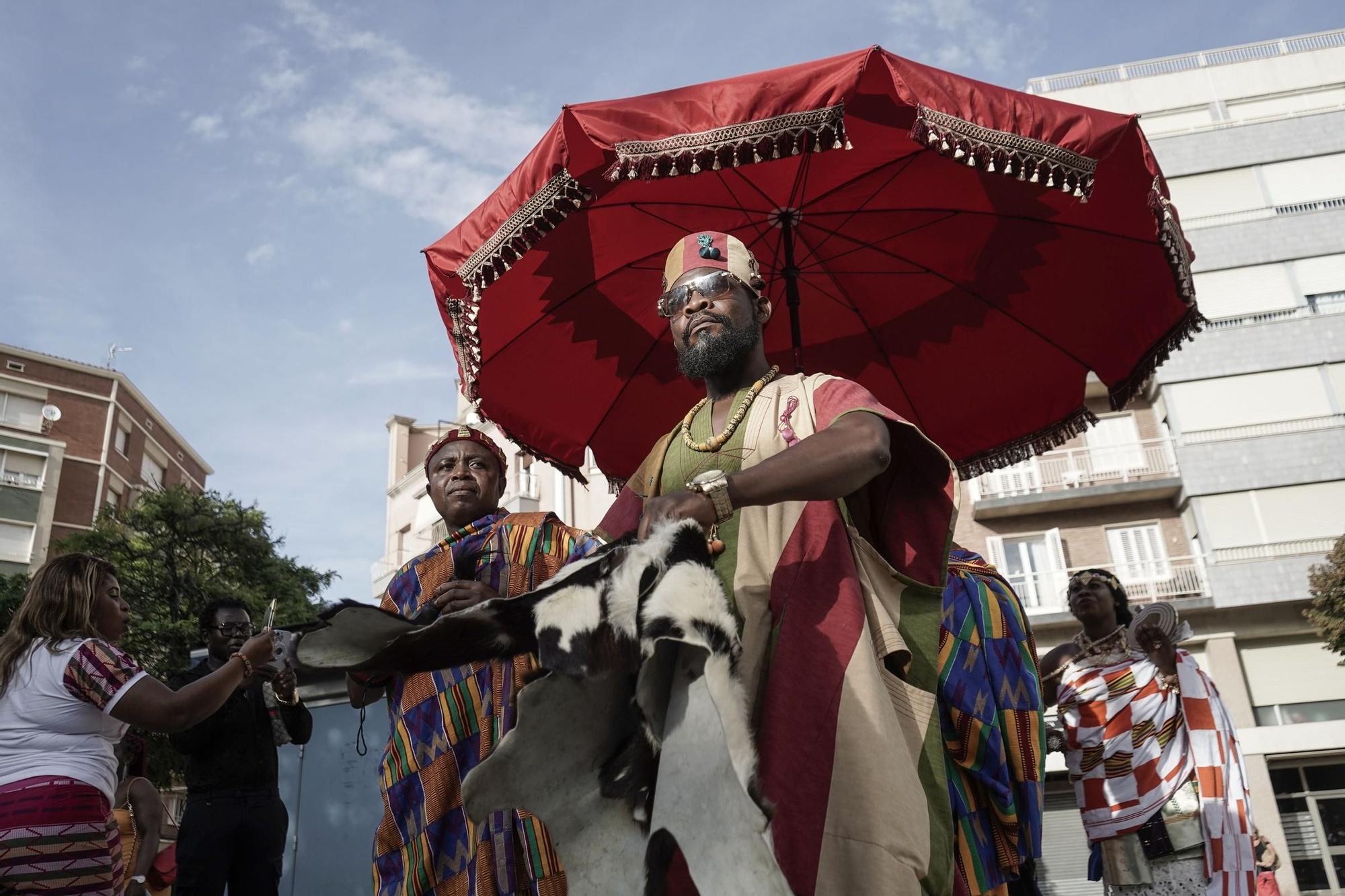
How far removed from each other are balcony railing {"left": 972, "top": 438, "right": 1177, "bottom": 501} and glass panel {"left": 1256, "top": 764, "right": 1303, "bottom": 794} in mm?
6965

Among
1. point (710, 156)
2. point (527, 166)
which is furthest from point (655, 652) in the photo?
point (527, 166)

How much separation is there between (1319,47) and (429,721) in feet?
108

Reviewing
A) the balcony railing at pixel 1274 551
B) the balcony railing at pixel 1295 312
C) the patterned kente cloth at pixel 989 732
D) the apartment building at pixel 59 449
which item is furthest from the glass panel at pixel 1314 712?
the apartment building at pixel 59 449

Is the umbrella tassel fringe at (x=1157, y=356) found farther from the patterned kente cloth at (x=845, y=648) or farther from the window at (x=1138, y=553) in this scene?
the window at (x=1138, y=553)

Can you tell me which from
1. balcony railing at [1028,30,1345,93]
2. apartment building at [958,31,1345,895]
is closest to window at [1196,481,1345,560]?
apartment building at [958,31,1345,895]

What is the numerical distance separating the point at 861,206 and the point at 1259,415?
24.3m

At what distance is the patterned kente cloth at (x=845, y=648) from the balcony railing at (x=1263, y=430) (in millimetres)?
25011

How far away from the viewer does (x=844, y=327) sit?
4.66 metres

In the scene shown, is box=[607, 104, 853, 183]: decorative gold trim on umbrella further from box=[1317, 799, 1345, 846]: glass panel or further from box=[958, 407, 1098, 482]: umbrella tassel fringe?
box=[1317, 799, 1345, 846]: glass panel

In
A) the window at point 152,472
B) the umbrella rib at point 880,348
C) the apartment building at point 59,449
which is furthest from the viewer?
the window at point 152,472

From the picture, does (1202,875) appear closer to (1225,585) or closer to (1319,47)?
(1225,585)

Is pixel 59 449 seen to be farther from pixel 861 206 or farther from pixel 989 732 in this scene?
pixel 989 732

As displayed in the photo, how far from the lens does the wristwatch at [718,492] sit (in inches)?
77.5

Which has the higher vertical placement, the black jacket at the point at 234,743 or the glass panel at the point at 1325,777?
the black jacket at the point at 234,743
